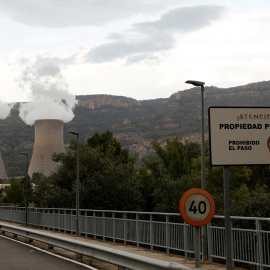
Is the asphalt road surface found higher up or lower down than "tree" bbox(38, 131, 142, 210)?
lower down

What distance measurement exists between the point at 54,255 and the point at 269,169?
48275mm

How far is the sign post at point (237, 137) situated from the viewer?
23.0 feet

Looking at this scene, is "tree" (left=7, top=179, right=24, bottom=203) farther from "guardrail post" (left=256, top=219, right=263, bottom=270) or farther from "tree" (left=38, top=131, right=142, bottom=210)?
"guardrail post" (left=256, top=219, right=263, bottom=270)

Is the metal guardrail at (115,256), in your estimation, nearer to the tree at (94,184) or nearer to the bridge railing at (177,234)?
the bridge railing at (177,234)

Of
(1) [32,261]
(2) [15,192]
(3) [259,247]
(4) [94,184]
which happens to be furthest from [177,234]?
(2) [15,192]

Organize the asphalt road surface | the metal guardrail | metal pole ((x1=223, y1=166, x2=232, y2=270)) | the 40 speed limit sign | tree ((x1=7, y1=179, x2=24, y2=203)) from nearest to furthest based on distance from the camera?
metal pole ((x1=223, y1=166, x2=232, y2=270)) → the 40 speed limit sign → the metal guardrail → the asphalt road surface → tree ((x1=7, y1=179, x2=24, y2=203))

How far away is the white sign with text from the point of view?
7016mm

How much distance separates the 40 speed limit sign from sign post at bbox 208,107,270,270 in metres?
0.44

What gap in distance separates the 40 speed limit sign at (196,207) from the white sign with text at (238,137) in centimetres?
50

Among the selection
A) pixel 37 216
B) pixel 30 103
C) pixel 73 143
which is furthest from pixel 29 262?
pixel 30 103

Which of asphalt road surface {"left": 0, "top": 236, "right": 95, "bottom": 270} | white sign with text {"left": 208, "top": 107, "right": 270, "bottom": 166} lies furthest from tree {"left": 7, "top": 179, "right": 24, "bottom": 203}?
white sign with text {"left": 208, "top": 107, "right": 270, "bottom": 166}

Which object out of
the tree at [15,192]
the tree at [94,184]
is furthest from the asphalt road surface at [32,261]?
the tree at [15,192]

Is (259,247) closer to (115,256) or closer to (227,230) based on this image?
(115,256)

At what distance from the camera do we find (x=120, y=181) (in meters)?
46.7
